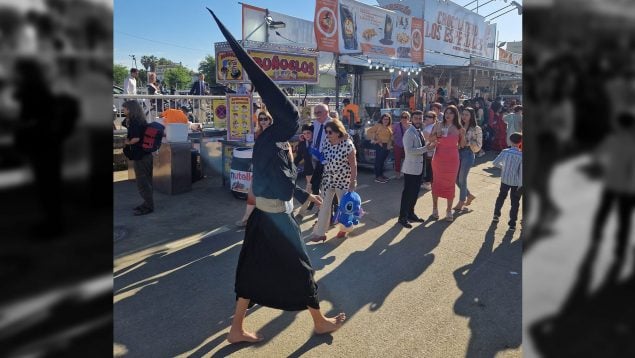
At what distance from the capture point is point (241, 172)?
780 centimetres

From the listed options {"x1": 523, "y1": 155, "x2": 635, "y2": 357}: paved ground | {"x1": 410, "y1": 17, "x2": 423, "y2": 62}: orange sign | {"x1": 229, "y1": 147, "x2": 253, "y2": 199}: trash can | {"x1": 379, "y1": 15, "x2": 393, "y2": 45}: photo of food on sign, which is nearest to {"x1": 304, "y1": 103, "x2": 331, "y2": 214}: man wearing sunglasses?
{"x1": 229, "y1": 147, "x2": 253, "y2": 199}: trash can

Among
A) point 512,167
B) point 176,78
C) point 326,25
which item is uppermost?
point 176,78

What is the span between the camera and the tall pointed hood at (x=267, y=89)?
2934mm

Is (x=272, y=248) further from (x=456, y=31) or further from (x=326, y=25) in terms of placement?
(x=456, y=31)

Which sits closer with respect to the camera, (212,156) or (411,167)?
(411,167)

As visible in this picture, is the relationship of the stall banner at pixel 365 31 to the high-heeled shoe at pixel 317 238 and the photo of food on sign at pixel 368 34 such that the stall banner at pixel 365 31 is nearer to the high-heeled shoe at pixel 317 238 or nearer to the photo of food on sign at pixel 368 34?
the photo of food on sign at pixel 368 34

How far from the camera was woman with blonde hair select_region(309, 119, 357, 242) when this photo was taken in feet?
18.6

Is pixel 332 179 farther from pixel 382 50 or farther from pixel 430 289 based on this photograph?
pixel 382 50

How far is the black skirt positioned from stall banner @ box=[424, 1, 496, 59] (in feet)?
57.7

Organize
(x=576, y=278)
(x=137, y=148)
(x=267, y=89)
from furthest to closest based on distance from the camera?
(x=137, y=148) → (x=267, y=89) → (x=576, y=278)

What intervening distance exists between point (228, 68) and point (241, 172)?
2.60 meters

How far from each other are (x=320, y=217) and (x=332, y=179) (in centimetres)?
52

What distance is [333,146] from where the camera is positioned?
227 inches

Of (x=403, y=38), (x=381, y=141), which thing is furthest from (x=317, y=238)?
(x=403, y=38)
